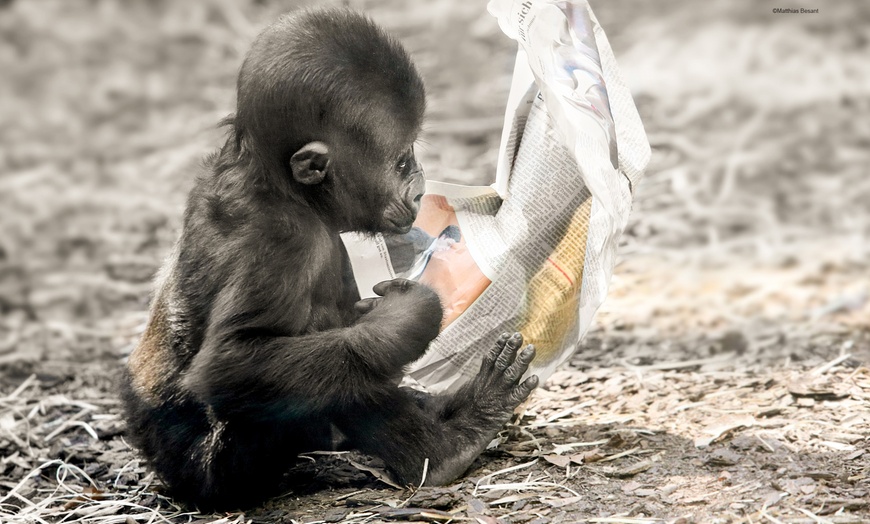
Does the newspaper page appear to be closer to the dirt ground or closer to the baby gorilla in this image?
the baby gorilla

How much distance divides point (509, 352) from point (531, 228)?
0.49 meters

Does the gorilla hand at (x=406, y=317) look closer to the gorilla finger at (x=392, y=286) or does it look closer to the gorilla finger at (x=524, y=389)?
the gorilla finger at (x=392, y=286)

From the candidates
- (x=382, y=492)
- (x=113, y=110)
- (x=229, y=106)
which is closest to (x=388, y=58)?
(x=382, y=492)

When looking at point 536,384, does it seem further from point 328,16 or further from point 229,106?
point 229,106

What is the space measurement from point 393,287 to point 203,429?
2.82 feet

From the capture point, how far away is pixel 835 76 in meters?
7.57

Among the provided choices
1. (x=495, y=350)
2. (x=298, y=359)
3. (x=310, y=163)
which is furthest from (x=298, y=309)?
(x=495, y=350)

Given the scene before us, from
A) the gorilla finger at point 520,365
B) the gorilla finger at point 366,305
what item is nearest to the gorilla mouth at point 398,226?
the gorilla finger at point 366,305

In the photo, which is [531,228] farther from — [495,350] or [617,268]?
[617,268]

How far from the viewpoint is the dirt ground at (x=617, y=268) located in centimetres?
362

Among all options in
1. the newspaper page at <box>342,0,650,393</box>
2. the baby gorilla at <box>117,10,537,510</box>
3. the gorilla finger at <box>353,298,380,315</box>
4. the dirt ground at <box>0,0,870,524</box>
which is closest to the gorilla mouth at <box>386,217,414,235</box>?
the baby gorilla at <box>117,10,537,510</box>

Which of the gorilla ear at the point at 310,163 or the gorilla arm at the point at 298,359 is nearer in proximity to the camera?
the gorilla arm at the point at 298,359

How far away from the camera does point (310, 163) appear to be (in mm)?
3633

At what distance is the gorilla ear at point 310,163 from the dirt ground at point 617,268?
63cm
